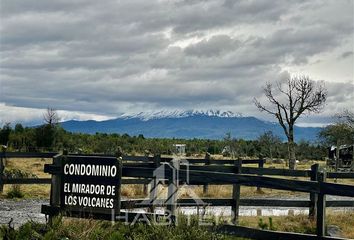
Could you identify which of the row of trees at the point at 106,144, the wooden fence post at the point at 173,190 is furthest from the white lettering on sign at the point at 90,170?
the row of trees at the point at 106,144

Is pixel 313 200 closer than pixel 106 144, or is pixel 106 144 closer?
pixel 313 200

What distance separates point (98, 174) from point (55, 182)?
A: 3.26 feet

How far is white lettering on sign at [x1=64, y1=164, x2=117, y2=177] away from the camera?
9.01 metres

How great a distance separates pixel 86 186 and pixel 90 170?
11.0 inches

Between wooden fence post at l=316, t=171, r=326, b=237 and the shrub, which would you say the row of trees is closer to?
the shrub

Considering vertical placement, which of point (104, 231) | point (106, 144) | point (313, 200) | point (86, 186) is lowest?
point (104, 231)

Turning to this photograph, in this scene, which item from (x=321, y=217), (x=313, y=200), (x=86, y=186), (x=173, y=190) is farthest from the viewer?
(x=313, y=200)

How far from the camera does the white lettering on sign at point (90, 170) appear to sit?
29.6ft

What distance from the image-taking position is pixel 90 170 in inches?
363

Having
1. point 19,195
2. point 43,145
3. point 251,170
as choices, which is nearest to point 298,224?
point 251,170

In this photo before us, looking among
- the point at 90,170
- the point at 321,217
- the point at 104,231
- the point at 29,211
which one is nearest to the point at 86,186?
the point at 90,170

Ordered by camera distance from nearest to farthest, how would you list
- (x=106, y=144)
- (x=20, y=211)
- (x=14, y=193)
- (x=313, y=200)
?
(x=313, y=200), (x=20, y=211), (x=14, y=193), (x=106, y=144)

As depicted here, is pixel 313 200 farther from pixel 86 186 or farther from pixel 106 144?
pixel 106 144

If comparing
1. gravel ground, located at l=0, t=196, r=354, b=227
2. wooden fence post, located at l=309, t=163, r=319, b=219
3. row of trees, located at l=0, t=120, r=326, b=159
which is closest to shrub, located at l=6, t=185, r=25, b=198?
gravel ground, located at l=0, t=196, r=354, b=227
